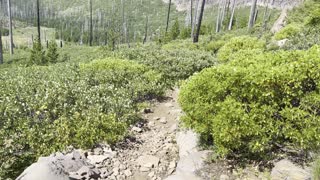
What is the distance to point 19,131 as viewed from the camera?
23.2ft

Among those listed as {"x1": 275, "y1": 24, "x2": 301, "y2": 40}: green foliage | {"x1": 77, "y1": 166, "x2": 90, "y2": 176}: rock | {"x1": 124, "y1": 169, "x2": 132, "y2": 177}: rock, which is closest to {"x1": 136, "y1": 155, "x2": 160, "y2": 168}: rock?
{"x1": 124, "y1": 169, "x2": 132, "y2": 177}: rock

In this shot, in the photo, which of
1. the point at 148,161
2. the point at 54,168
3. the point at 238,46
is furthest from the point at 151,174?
the point at 238,46

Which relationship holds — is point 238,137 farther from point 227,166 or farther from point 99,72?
point 99,72

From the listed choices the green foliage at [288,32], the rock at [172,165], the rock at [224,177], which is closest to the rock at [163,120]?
the rock at [172,165]

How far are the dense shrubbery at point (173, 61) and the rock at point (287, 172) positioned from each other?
7.30m

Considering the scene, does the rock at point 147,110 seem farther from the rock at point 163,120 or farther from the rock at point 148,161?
the rock at point 148,161

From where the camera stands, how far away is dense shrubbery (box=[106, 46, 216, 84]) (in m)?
12.7

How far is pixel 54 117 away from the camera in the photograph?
768 cm

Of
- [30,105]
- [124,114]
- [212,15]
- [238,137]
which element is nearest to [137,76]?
[124,114]

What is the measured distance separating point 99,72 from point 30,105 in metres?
3.57

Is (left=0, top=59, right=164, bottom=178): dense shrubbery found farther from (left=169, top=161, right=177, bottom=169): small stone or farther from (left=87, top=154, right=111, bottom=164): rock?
(left=169, top=161, right=177, bottom=169): small stone

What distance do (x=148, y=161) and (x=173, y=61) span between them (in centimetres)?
708

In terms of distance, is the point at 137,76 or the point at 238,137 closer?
the point at 238,137

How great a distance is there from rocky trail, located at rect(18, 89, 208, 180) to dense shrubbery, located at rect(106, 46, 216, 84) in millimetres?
4108
